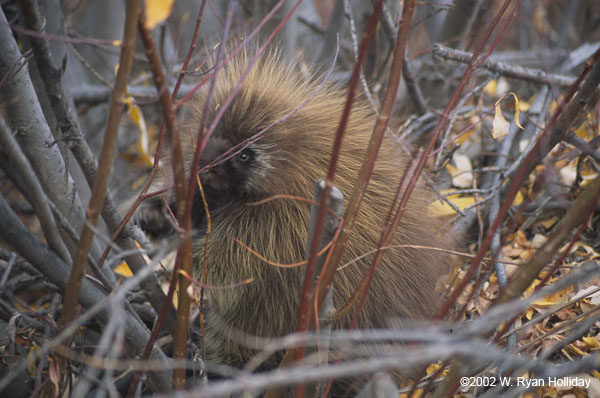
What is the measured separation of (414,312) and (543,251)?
747 mm

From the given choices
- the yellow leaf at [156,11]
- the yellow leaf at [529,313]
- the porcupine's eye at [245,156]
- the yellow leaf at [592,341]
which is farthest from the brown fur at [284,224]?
the yellow leaf at [156,11]

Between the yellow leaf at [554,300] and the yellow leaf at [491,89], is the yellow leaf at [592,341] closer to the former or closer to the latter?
the yellow leaf at [554,300]

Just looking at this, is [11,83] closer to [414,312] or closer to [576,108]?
[414,312]

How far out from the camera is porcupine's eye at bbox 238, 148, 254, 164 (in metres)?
1.78

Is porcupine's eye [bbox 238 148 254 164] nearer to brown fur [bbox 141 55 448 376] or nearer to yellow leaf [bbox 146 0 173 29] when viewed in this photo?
brown fur [bbox 141 55 448 376]

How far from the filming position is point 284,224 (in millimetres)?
1765

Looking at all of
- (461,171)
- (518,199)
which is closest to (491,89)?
(461,171)

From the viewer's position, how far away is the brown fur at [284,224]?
5.49ft

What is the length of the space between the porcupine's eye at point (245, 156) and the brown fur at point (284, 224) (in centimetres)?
2

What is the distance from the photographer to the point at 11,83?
1229 millimetres

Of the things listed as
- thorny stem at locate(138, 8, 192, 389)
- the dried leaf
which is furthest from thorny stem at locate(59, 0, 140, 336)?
the dried leaf

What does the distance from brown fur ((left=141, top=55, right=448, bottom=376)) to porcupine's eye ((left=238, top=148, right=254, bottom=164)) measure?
0.02 meters

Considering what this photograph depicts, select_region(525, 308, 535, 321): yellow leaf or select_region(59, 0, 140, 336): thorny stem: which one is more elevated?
select_region(59, 0, 140, 336): thorny stem

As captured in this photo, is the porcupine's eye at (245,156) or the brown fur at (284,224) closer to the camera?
the brown fur at (284,224)
